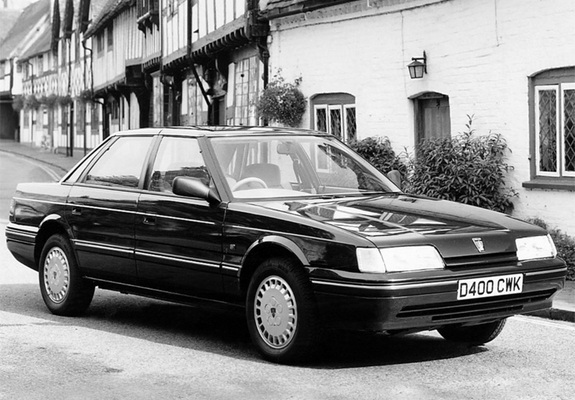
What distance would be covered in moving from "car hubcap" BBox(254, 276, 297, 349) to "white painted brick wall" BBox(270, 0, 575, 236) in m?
6.60

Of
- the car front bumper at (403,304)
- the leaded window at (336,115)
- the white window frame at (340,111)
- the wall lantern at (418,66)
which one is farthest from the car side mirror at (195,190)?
the white window frame at (340,111)

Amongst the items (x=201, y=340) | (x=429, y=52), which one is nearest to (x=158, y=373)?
(x=201, y=340)

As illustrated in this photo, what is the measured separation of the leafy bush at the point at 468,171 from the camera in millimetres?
13953

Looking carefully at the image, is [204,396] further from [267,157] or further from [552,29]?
[552,29]

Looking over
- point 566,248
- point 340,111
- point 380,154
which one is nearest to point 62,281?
point 566,248

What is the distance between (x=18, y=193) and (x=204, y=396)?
451cm

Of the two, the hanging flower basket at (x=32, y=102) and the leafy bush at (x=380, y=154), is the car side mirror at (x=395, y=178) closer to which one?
the leafy bush at (x=380, y=154)

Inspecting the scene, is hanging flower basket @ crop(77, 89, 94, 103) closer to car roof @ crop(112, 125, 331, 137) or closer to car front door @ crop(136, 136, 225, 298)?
car roof @ crop(112, 125, 331, 137)

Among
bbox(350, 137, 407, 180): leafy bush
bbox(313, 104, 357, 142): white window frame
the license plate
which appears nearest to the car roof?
the license plate

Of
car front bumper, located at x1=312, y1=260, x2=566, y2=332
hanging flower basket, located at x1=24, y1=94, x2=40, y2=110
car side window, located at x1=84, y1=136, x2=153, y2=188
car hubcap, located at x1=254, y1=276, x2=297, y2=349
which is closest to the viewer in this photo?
car front bumper, located at x1=312, y1=260, x2=566, y2=332

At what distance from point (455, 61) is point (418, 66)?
2.38 feet

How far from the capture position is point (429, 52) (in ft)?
51.8

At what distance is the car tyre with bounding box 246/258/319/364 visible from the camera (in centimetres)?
695

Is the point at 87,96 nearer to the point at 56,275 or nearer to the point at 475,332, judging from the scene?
the point at 56,275
